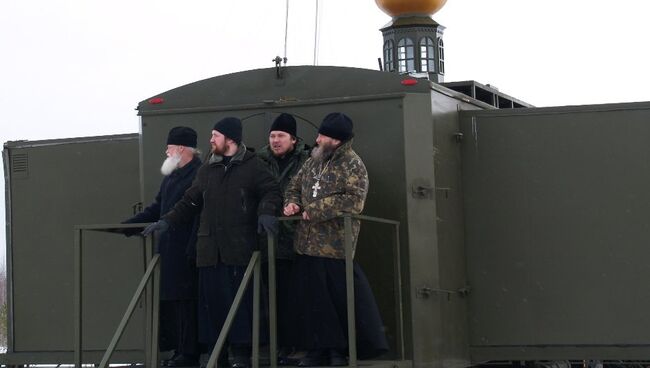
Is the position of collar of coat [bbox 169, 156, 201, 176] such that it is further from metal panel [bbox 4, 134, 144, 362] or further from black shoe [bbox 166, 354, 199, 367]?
metal panel [bbox 4, 134, 144, 362]

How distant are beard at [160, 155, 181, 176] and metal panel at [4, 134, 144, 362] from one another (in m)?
1.50

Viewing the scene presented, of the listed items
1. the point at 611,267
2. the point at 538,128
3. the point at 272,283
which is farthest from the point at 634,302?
the point at 272,283

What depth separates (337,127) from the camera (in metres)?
9.38

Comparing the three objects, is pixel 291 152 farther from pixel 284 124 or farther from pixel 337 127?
pixel 337 127

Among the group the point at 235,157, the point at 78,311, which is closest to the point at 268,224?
the point at 235,157

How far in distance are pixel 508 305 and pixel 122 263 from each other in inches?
122

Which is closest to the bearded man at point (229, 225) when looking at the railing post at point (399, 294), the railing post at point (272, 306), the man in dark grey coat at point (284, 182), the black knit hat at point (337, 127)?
the railing post at point (272, 306)

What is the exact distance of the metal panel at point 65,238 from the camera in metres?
11.6

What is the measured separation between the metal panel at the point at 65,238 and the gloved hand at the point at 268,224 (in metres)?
2.56

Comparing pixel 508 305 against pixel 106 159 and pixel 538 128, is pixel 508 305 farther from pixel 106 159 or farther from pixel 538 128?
pixel 106 159

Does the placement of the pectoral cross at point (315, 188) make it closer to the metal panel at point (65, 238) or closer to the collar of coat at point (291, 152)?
the collar of coat at point (291, 152)

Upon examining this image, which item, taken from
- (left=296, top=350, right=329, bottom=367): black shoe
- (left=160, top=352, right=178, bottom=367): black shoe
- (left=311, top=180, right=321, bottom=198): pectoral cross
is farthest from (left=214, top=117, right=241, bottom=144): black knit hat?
(left=160, top=352, right=178, bottom=367): black shoe

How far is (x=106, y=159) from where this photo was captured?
38.8ft

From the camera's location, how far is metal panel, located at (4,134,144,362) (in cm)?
1162
